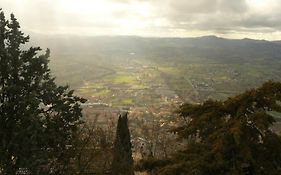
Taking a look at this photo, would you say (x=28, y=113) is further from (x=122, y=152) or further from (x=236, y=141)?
(x=122, y=152)

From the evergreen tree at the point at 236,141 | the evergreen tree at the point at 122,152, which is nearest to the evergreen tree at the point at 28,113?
the evergreen tree at the point at 122,152

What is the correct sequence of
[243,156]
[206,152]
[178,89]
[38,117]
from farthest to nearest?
[178,89]
[38,117]
[206,152]
[243,156]

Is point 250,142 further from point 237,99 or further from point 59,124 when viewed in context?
point 59,124

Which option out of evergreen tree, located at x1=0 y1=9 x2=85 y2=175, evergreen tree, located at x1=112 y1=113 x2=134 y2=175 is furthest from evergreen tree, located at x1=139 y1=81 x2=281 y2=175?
evergreen tree, located at x1=112 y1=113 x2=134 y2=175

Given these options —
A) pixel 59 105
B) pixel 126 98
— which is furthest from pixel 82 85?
pixel 59 105

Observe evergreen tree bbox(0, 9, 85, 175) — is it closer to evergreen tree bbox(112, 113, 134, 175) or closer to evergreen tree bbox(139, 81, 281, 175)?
evergreen tree bbox(112, 113, 134, 175)

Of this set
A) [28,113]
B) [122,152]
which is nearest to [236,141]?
[28,113]
